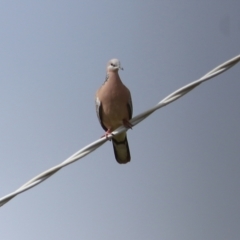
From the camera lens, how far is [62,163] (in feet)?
5.91

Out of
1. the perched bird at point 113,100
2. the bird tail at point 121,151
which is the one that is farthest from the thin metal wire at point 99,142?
the bird tail at point 121,151

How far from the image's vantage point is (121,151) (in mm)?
3492

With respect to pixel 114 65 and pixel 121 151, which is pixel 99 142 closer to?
pixel 114 65

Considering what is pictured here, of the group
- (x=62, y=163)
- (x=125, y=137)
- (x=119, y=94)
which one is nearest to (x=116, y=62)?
(x=119, y=94)

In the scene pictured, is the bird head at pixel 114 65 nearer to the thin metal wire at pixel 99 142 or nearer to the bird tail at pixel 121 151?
the bird tail at pixel 121 151

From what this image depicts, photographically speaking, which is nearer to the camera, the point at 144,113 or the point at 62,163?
the point at 62,163

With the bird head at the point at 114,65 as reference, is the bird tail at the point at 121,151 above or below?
below

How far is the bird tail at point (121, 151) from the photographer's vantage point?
11.3ft

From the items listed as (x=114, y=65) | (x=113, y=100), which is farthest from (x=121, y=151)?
(x=114, y=65)

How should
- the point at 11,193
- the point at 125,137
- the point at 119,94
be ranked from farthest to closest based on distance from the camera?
the point at 125,137 → the point at 119,94 → the point at 11,193

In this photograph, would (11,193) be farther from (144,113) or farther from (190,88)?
(190,88)

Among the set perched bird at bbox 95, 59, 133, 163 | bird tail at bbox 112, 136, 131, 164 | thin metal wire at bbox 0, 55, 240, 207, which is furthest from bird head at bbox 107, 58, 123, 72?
thin metal wire at bbox 0, 55, 240, 207

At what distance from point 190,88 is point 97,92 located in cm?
147

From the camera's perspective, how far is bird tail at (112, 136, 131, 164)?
3459mm
